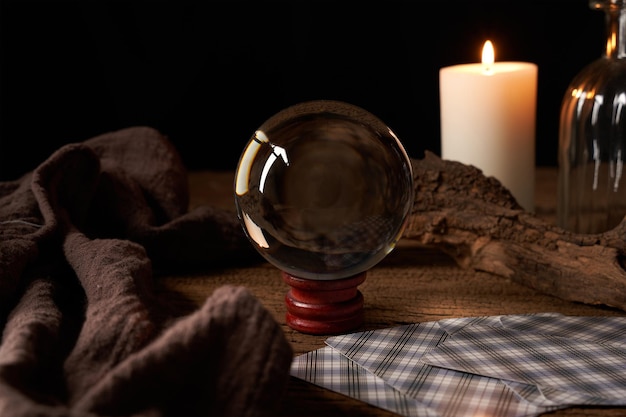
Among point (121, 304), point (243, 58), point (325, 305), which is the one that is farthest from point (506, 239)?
point (243, 58)

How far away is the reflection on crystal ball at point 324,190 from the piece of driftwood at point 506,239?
0.10 m

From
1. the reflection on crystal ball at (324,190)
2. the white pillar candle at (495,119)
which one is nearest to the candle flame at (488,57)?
the white pillar candle at (495,119)

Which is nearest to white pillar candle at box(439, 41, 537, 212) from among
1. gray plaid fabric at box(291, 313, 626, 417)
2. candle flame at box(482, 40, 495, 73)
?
candle flame at box(482, 40, 495, 73)

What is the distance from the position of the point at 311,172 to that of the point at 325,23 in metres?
0.64

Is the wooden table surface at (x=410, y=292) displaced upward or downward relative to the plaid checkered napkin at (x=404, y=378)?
downward

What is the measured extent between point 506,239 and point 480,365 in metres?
0.21

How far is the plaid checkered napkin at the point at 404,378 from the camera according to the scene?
1.68ft

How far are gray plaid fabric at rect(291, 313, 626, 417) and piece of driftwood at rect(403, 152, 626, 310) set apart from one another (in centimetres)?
5

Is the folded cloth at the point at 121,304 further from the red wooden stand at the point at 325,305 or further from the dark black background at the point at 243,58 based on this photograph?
the dark black background at the point at 243,58

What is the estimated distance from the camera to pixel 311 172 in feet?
1.97

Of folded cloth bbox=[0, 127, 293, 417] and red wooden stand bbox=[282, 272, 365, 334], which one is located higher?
folded cloth bbox=[0, 127, 293, 417]

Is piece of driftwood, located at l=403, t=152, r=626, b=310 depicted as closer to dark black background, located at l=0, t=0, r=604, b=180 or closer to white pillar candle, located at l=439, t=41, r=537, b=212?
white pillar candle, located at l=439, t=41, r=537, b=212

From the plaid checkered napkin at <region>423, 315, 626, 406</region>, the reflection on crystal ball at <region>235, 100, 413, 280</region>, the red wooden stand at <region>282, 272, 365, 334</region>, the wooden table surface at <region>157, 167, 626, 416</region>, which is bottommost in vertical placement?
the wooden table surface at <region>157, 167, 626, 416</region>

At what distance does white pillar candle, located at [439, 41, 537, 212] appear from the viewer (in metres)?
0.86
